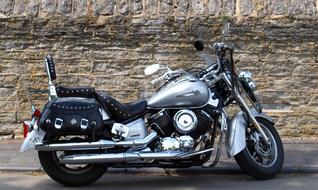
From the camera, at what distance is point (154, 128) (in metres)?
6.68

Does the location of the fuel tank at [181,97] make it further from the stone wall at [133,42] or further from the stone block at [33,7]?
the stone block at [33,7]

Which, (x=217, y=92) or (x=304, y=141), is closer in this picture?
(x=217, y=92)

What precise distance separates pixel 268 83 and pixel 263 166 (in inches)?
100.0

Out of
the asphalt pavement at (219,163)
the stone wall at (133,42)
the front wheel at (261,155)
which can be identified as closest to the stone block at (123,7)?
the stone wall at (133,42)

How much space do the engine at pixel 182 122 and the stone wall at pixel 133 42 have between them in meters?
2.54

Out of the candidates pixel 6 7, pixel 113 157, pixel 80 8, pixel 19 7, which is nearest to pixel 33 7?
pixel 19 7

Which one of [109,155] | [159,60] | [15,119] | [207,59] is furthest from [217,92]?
[15,119]

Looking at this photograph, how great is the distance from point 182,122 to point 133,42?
281 centimetres

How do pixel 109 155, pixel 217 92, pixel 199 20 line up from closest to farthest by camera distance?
pixel 109 155
pixel 217 92
pixel 199 20

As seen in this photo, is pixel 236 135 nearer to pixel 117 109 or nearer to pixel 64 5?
pixel 117 109

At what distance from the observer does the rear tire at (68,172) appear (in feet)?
21.8

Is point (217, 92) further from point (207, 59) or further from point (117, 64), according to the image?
point (117, 64)

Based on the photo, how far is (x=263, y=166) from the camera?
22.8 ft

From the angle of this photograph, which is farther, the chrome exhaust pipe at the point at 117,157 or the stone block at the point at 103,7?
the stone block at the point at 103,7
